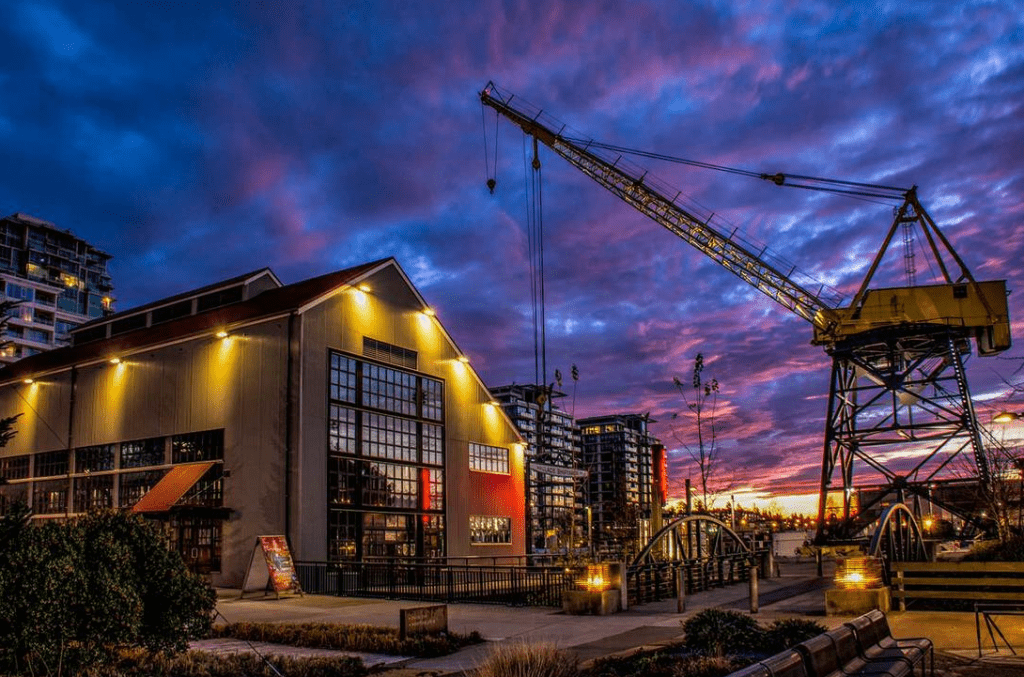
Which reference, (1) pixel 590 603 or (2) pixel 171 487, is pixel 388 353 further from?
(1) pixel 590 603

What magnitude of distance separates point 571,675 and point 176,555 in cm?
542

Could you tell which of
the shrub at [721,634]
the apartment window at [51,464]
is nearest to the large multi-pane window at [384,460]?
the apartment window at [51,464]

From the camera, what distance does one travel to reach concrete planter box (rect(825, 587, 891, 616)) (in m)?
17.1

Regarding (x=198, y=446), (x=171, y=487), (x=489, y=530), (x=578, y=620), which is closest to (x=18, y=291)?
(x=198, y=446)

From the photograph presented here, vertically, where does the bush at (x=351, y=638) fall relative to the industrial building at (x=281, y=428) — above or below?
below

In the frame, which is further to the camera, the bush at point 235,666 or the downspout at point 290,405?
the downspout at point 290,405

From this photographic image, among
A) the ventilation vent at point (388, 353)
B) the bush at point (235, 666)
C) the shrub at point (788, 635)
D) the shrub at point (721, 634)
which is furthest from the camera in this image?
the ventilation vent at point (388, 353)

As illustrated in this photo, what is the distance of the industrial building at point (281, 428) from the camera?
34125mm

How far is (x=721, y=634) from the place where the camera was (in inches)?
456

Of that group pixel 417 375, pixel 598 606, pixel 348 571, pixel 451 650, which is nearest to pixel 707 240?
pixel 417 375

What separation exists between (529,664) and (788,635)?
370 cm

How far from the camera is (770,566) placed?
31641 millimetres

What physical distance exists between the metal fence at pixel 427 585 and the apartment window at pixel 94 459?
14592 millimetres

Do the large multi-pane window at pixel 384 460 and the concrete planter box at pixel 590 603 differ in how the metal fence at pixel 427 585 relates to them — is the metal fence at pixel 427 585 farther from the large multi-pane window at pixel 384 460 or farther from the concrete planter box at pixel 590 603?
the large multi-pane window at pixel 384 460
